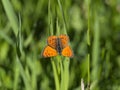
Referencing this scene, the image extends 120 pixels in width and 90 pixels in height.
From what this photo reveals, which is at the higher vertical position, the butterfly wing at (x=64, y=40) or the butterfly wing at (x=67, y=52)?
the butterfly wing at (x=64, y=40)

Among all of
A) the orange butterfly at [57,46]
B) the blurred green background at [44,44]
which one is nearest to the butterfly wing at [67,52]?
the orange butterfly at [57,46]

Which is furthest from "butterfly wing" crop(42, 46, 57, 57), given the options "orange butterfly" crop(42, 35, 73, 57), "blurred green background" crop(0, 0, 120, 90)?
"blurred green background" crop(0, 0, 120, 90)

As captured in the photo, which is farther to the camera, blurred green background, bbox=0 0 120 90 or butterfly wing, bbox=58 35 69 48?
blurred green background, bbox=0 0 120 90

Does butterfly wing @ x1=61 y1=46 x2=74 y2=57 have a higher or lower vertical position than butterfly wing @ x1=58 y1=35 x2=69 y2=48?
lower

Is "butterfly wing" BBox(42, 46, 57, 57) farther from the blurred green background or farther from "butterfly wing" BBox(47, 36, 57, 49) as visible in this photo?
the blurred green background

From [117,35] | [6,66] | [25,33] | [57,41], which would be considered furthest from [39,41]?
[57,41]

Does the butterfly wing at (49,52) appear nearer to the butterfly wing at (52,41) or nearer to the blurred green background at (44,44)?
the butterfly wing at (52,41)

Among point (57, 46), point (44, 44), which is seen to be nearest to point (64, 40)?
point (57, 46)
